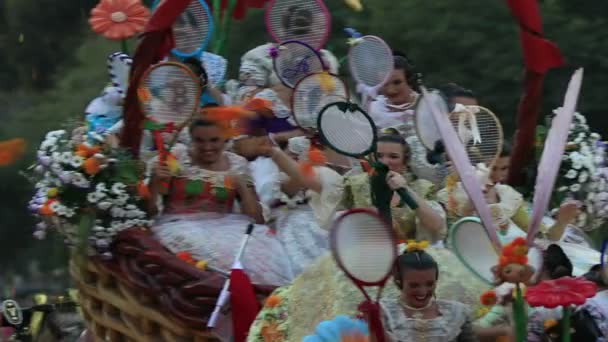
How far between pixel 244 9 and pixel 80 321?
2044mm

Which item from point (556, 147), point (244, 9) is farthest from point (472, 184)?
point (244, 9)

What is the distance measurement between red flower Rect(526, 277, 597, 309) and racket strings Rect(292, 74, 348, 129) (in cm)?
152

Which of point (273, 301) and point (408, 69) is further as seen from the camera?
point (408, 69)

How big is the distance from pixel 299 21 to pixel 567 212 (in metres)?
1.49

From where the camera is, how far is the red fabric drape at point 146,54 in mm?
5656

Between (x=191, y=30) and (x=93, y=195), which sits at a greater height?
(x=191, y=30)

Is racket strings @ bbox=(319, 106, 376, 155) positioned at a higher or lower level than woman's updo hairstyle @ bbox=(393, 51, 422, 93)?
higher

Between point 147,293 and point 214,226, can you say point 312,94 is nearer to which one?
point 214,226

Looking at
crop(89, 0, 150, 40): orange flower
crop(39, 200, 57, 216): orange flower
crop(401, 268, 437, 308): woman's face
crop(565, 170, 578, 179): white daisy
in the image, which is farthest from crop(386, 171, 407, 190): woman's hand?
crop(89, 0, 150, 40): orange flower

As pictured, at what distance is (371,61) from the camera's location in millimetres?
6578

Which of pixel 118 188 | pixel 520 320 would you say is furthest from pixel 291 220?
pixel 520 320

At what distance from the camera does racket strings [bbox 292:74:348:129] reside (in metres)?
5.99

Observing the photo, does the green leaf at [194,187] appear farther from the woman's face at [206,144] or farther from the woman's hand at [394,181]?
the woman's hand at [394,181]

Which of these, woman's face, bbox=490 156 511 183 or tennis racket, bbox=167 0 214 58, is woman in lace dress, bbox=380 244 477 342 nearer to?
woman's face, bbox=490 156 511 183
